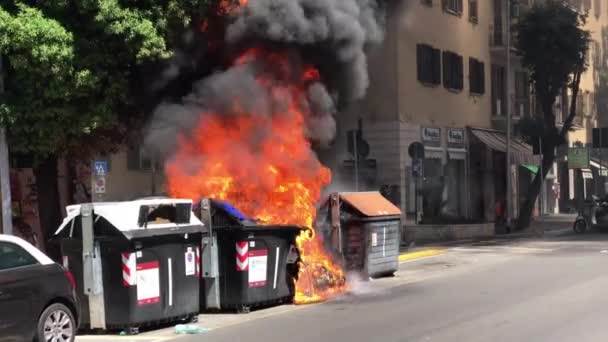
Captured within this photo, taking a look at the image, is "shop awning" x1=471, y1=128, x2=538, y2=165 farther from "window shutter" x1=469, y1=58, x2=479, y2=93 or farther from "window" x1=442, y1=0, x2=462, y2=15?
"window" x1=442, y1=0, x2=462, y2=15

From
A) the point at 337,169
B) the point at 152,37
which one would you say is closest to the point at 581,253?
the point at 337,169

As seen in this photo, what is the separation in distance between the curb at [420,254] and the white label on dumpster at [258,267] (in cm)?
804

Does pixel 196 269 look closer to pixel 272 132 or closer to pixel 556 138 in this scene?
pixel 272 132

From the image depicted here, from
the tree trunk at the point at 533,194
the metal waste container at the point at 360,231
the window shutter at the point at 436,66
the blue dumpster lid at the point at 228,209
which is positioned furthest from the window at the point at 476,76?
the blue dumpster lid at the point at 228,209

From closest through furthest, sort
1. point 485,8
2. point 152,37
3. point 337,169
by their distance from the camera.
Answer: point 152,37
point 337,169
point 485,8

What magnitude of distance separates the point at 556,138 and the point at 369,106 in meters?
7.66

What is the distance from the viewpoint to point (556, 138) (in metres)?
30.8

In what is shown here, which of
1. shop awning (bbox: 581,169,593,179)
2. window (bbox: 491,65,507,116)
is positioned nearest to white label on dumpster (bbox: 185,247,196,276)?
window (bbox: 491,65,507,116)

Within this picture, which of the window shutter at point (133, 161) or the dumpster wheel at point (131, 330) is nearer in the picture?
the dumpster wheel at point (131, 330)

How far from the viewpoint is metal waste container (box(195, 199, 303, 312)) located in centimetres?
1152

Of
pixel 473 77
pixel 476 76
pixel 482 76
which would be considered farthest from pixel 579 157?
pixel 473 77

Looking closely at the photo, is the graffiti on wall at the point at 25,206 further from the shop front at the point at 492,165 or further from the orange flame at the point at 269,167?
the shop front at the point at 492,165

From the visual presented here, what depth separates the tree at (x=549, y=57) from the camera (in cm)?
2984

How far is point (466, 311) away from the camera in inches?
428
